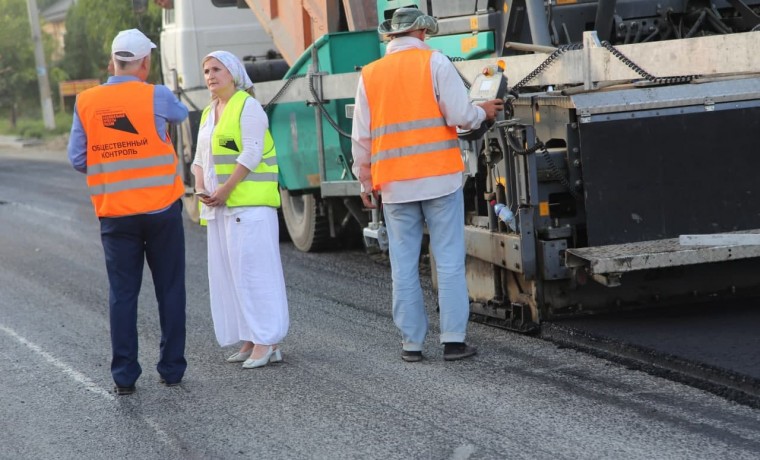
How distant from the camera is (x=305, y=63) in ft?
32.2

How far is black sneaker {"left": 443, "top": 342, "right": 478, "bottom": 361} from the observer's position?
247 inches

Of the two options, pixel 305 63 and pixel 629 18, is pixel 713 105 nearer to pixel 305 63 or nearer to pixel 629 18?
pixel 629 18

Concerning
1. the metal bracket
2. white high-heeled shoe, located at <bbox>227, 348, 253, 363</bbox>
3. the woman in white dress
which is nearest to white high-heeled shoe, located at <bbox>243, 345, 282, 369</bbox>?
the woman in white dress

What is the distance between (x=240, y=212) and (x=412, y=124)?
97 centimetres

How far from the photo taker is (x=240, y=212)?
21.0ft

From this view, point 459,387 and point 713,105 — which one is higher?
point 713,105

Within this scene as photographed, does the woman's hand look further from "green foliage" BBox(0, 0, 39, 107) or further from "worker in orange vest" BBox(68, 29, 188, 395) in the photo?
"green foliage" BBox(0, 0, 39, 107)

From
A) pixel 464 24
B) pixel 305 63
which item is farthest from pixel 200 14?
pixel 464 24

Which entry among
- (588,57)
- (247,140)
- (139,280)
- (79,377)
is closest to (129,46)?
(247,140)

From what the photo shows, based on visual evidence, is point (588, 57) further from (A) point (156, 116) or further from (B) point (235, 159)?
(A) point (156, 116)

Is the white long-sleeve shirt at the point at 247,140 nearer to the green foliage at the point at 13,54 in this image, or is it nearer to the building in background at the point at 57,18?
the green foliage at the point at 13,54

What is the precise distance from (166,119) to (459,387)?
72.9 inches

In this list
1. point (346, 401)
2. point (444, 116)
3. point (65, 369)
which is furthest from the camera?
point (65, 369)

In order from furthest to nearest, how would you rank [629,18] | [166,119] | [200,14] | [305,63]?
[200,14] < [305,63] < [629,18] < [166,119]
